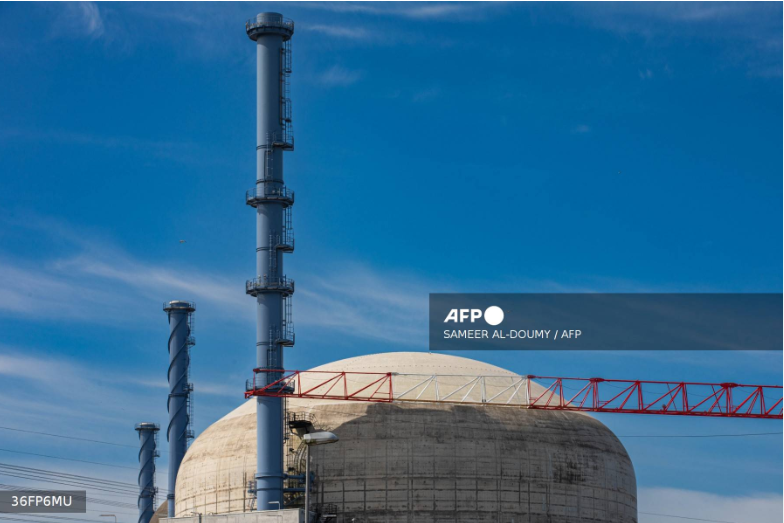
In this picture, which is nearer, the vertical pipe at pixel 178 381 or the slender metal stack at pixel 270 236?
the slender metal stack at pixel 270 236

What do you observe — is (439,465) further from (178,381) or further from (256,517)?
(178,381)

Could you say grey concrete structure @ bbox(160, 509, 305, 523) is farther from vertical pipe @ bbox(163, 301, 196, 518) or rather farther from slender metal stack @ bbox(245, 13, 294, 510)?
vertical pipe @ bbox(163, 301, 196, 518)

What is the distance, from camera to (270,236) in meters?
84.7

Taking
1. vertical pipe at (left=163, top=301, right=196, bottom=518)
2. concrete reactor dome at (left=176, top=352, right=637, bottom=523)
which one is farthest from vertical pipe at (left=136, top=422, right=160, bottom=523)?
concrete reactor dome at (left=176, top=352, right=637, bottom=523)

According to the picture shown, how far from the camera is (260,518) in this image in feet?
257

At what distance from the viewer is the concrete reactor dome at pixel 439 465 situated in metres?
81.2

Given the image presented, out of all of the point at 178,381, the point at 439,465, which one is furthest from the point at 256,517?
the point at 178,381

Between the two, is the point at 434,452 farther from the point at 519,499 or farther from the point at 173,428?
the point at 173,428

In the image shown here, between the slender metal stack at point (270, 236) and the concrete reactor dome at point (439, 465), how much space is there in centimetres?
275

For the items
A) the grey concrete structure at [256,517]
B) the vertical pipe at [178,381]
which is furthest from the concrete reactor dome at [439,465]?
the vertical pipe at [178,381]

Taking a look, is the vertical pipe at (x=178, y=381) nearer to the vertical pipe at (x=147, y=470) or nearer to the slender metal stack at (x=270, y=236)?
the vertical pipe at (x=147, y=470)

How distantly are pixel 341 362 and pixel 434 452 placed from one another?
43.8 feet

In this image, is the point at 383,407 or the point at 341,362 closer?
the point at 383,407

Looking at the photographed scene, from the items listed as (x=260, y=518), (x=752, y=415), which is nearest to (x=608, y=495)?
(x=752, y=415)
